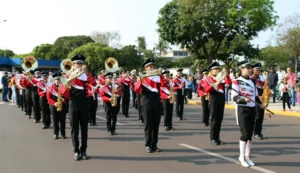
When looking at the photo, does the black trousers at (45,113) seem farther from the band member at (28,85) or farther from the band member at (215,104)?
the band member at (215,104)

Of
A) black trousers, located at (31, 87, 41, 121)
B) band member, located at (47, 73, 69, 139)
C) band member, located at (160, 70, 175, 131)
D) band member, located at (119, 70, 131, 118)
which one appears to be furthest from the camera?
band member, located at (119, 70, 131, 118)

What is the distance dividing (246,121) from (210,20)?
24029 millimetres

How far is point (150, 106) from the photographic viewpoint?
8188mm

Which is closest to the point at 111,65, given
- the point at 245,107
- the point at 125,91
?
the point at 125,91

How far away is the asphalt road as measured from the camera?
22.5 feet

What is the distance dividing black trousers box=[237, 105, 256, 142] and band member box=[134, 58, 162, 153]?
1992mm

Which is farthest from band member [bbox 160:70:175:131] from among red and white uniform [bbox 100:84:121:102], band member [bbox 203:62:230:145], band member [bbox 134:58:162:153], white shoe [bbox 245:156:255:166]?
white shoe [bbox 245:156:255:166]

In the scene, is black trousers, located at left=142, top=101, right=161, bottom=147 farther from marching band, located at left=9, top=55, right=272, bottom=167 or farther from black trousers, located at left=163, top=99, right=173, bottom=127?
black trousers, located at left=163, top=99, right=173, bottom=127

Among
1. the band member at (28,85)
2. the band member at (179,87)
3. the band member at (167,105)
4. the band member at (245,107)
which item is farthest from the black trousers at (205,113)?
the band member at (28,85)

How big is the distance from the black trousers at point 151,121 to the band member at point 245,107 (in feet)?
6.39

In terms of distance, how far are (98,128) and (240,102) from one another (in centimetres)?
659

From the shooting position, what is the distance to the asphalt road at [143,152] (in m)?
6.86

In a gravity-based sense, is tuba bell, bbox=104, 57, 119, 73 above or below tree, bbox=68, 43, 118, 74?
below

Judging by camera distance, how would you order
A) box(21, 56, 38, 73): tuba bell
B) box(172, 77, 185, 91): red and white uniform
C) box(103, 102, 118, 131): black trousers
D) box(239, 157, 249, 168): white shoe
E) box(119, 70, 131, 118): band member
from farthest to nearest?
box(21, 56, 38, 73): tuba bell, box(119, 70, 131, 118): band member, box(172, 77, 185, 91): red and white uniform, box(103, 102, 118, 131): black trousers, box(239, 157, 249, 168): white shoe
